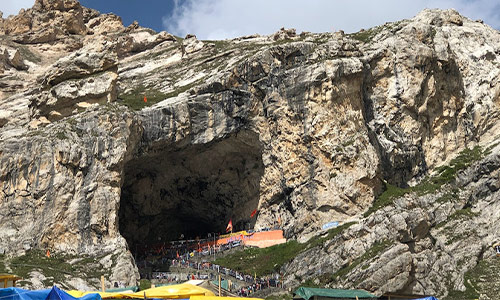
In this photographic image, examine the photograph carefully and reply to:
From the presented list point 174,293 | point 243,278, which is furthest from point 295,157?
point 174,293

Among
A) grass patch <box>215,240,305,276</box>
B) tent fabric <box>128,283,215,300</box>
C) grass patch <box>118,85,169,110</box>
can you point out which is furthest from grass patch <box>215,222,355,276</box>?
tent fabric <box>128,283,215,300</box>

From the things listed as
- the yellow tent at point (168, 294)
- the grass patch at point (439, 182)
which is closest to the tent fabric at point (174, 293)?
the yellow tent at point (168, 294)

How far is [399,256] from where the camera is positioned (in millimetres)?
39125

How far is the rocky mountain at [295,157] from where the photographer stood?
4150 centimetres

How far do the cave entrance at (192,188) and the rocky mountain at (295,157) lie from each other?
0.54 feet

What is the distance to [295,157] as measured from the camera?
1996 inches

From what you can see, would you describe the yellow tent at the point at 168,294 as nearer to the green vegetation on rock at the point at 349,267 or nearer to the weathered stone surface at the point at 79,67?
the green vegetation on rock at the point at 349,267

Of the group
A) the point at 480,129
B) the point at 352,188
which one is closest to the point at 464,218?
the point at 352,188

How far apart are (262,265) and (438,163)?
21.4 m

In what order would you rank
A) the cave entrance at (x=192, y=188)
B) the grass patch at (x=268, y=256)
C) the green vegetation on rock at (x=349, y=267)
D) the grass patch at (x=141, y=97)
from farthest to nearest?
the cave entrance at (x=192, y=188), the grass patch at (x=141, y=97), the grass patch at (x=268, y=256), the green vegetation on rock at (x=349, y=267)

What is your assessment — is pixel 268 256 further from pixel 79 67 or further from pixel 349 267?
pixel 79 67

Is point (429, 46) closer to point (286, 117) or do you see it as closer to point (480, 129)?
point (480, 129)

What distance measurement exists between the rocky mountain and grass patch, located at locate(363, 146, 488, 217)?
0.60 ft

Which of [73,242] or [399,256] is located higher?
[73,242]
